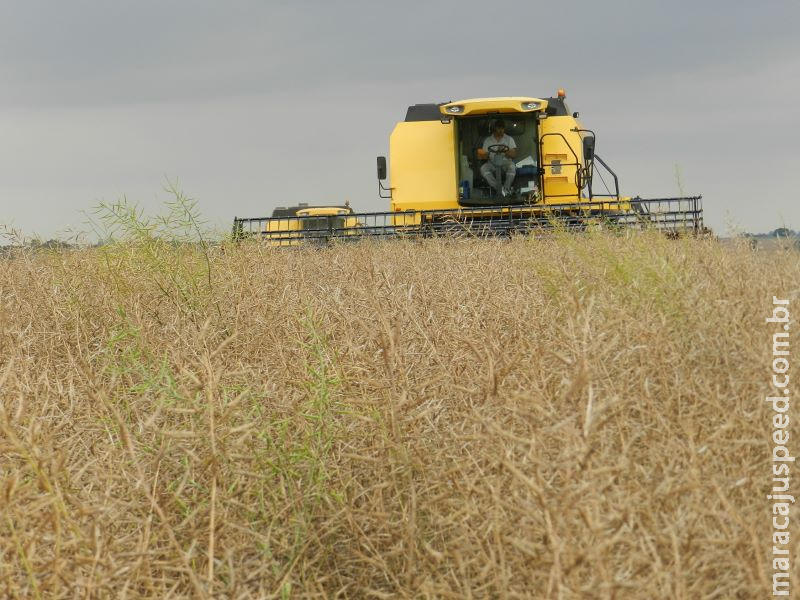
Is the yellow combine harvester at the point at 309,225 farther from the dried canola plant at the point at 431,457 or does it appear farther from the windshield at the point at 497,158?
the dried canola plant at the point at 431,457

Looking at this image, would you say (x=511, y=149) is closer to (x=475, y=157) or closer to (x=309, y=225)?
(x=475, y=157)

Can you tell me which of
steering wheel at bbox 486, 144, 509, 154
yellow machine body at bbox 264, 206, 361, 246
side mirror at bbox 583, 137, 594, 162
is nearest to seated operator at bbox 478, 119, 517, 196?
steering wheel at bbox 486, 144, 509, 154

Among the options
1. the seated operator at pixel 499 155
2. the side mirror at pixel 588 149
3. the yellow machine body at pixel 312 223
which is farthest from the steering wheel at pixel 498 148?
the yellow machine body at pixel 312 223

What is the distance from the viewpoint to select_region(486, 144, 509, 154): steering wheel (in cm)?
1121

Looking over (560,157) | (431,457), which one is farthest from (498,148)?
(431,457)

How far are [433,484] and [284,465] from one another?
0.42 metres

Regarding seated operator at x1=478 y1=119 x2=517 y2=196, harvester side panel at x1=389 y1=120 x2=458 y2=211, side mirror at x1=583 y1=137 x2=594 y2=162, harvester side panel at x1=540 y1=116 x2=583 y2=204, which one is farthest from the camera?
harvester side panel at x1=389 y1=120 x2=458 y2=211

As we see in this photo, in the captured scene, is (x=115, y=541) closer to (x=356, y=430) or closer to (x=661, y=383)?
(x=356, y=430)

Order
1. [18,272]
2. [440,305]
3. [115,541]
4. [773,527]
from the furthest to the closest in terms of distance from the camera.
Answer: [18,272] < [440,305] < [115,541] < [773,527]

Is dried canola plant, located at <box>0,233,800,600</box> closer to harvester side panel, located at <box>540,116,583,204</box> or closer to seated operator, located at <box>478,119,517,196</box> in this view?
seated operator, located at <box>478,119,517,196</box>

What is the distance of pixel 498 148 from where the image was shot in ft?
36.8

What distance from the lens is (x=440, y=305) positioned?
3.94 metres

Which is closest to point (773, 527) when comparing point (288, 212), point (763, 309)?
point (763, 309)

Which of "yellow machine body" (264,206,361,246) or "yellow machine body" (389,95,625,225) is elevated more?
"yellow machine body" (389,95,625,225)
